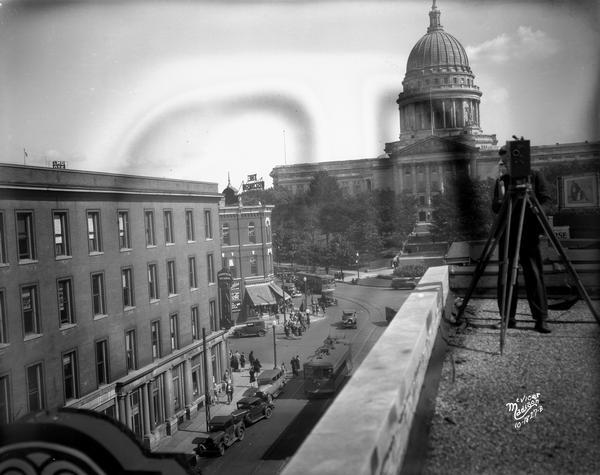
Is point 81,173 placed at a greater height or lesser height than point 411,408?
greater

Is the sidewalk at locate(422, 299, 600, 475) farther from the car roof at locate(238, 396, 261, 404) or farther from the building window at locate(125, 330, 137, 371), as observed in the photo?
the building window at locate(125, 330, 137, 371)

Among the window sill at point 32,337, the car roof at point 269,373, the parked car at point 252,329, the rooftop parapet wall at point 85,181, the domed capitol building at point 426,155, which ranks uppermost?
the domed capitol building at point 426,155

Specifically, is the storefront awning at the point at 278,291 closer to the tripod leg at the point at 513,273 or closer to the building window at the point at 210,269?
the building window at the point at 210,269

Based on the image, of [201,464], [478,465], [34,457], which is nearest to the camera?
[34,457]

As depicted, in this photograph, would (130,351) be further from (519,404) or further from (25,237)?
(519,404)

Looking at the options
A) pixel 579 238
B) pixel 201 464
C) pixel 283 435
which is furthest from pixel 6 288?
pixel 579 238

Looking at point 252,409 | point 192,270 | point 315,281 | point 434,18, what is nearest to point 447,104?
point 434,18

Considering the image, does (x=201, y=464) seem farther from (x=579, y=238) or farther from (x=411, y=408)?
(x=579, y=238)
